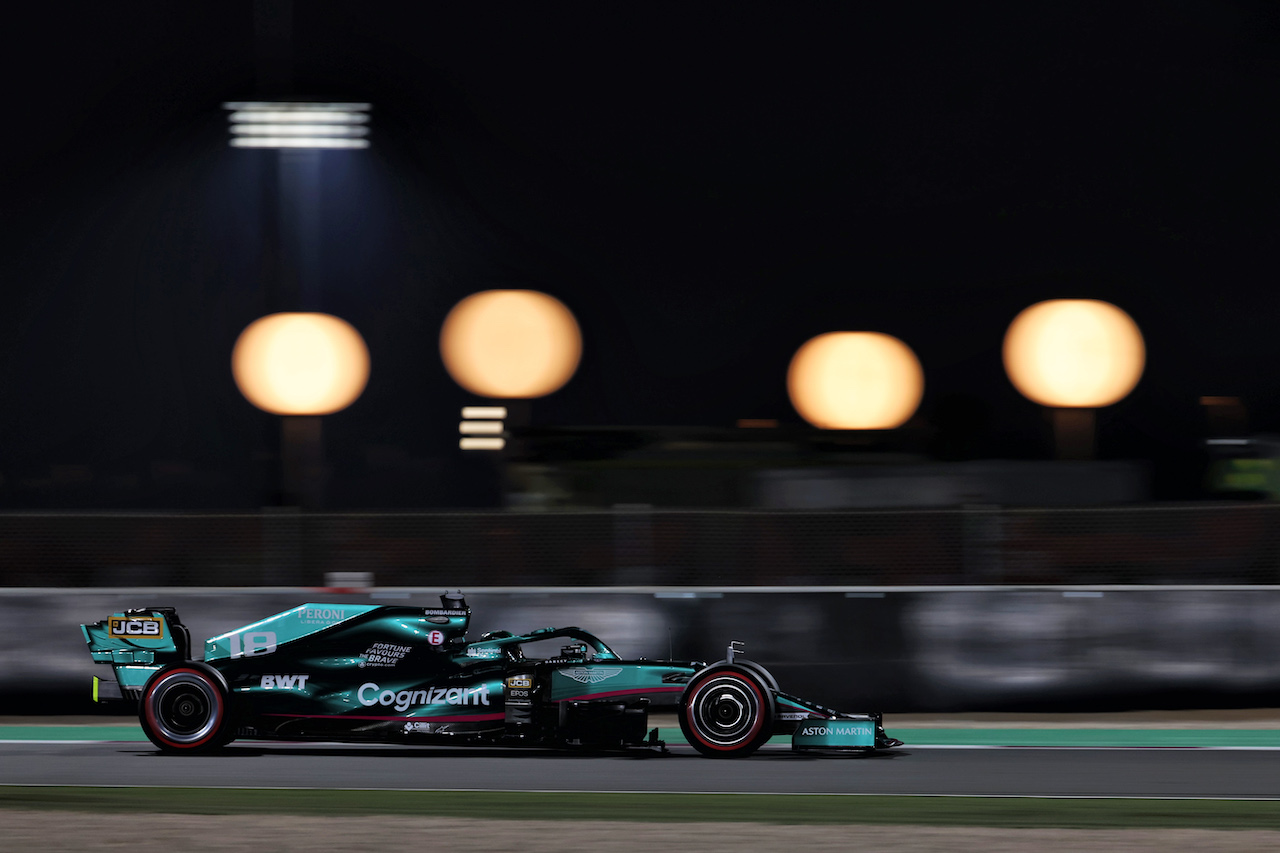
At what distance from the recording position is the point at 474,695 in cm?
830

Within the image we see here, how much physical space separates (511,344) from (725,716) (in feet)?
62.8

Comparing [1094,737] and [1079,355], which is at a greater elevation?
[1079,355]

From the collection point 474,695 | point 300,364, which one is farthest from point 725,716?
point 300,364

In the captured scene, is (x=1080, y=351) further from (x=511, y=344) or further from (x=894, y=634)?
(x=894, y=634)

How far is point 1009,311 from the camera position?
2631 cm

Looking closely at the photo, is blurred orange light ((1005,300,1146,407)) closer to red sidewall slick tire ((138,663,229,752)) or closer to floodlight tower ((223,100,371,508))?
floodlight tower ((223,100,371,508))

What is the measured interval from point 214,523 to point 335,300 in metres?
16.3

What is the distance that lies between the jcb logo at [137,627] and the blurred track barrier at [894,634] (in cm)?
166

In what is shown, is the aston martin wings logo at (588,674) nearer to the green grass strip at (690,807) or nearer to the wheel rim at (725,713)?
the wheel rim at (725,713)

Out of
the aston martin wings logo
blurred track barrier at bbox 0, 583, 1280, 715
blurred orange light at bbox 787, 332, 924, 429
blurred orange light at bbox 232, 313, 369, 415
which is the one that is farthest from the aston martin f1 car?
blurred orange light at bbox 787, 332, 924, 429

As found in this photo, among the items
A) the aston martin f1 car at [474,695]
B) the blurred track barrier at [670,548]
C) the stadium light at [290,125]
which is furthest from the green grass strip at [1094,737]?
the stadium light at [290,125]

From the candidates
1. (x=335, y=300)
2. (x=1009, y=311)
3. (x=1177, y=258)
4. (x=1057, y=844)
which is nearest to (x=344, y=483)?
(x=335, y=300)

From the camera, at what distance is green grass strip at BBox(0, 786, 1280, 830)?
665 cm

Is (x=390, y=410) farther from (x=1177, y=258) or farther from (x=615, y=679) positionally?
(x=615, y=679)
